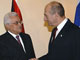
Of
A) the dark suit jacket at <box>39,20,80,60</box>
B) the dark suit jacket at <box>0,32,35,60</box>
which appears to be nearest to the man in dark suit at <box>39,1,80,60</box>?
the dark suit jacket at <box>39,20,80,60</box>

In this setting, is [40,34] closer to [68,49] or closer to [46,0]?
[46,0]

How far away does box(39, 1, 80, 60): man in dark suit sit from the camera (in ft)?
7.96

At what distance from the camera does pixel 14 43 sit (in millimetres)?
2852

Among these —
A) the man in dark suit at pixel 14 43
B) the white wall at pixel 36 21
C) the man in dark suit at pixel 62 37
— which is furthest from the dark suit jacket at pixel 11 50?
the white wall at pixel 36 21

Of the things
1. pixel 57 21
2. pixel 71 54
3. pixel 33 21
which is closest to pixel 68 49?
pixel 71 54

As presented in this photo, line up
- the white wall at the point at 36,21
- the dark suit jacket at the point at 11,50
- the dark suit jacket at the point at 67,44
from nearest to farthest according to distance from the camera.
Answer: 1. the dark suit jacket at the point at 67,44
2. the dark suit jacket at the point at 11,50
3. the white wall at the point at 36,21

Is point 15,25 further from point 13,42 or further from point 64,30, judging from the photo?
point 64,30

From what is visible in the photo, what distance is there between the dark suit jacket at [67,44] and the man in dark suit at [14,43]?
20.5 inches

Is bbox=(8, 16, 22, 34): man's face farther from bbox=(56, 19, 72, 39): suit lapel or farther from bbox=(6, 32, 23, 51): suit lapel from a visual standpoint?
bbox=(56, 19, 72, 39): suit lapel

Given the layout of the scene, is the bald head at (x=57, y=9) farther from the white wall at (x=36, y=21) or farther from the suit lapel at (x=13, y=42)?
the white wall at (x=36, y=21)

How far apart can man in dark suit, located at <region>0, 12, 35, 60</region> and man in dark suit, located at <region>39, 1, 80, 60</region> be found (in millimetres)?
476

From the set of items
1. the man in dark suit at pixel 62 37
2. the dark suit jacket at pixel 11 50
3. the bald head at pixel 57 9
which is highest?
the bald head at pixel 57 9

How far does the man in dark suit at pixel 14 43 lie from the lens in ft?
9.05

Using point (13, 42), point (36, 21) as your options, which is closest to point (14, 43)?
point (13, 42)
